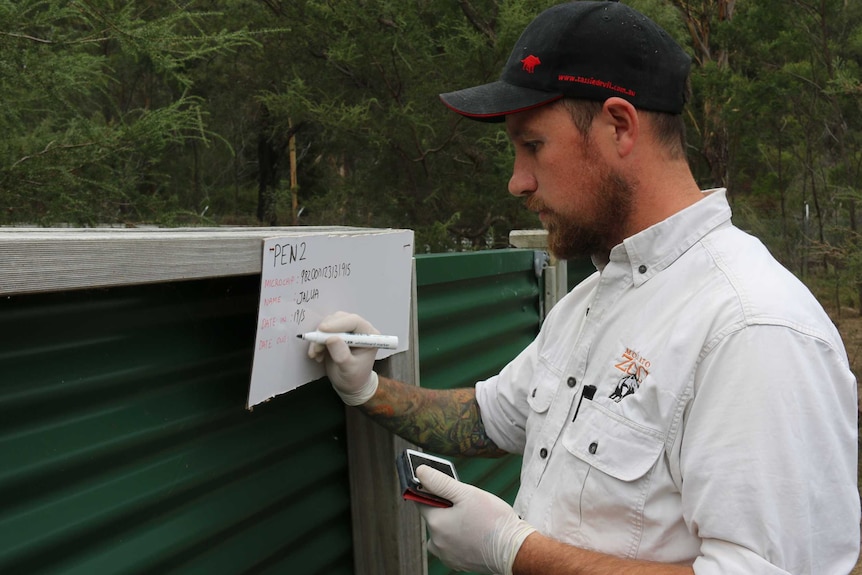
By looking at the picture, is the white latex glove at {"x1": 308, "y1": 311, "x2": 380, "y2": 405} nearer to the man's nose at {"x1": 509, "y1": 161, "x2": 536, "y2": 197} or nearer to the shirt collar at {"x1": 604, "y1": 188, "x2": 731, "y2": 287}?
the man's nose at {"x1": 509, "y1": 161, "x2": 536, "y2": 197}

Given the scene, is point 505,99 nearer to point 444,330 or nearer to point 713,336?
point 713,336

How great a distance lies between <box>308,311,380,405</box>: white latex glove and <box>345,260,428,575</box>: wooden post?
0.16 metres

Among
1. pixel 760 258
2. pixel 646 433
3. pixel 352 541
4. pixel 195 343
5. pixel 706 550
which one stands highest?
pixel 760 258

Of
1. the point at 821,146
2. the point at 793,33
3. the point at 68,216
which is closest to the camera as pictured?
the point at 68,216

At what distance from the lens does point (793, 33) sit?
12.5 metres

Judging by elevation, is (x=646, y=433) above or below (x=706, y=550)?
above

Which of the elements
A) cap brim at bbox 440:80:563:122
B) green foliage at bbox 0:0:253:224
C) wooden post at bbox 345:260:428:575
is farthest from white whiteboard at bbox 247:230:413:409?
green foliage at bbox 0:0:253:224

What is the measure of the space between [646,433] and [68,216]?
6048mm

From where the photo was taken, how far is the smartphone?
2.07 meters

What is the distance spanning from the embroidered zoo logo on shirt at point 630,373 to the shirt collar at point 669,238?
216mm

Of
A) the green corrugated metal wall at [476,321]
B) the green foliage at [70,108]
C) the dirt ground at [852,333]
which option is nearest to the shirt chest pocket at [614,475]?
the green corrugated metal wall at [476,321]

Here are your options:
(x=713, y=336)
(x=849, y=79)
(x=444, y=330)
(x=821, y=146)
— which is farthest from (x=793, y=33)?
(x=713, y=336)

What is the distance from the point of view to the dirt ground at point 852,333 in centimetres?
1097

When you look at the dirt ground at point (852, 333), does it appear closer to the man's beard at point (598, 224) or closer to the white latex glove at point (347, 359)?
the man's beard at point (598, 224)
